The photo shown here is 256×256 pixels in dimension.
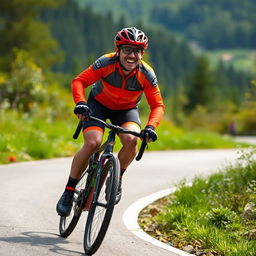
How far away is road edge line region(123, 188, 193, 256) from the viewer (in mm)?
6207

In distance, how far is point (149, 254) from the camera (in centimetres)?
582

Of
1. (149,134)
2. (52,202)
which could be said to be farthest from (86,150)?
(52,202)

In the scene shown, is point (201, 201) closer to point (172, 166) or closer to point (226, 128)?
point (172, 166)

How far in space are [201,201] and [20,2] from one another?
41151 millimetres

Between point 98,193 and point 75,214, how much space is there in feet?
2.27

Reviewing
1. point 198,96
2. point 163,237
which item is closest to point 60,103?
point 163,237

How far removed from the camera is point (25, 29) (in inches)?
1905

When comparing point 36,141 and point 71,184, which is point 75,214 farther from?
point 36,141

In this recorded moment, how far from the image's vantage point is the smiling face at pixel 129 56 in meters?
6.21

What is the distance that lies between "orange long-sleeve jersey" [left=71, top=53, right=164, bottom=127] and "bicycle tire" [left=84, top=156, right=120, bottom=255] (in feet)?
2.88

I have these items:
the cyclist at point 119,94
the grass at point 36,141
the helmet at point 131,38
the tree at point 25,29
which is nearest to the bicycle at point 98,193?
the cyclist at point 119,94

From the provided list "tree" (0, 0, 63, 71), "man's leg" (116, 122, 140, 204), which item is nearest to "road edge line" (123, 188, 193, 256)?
"man's leg" (116, 122, 140, 204)

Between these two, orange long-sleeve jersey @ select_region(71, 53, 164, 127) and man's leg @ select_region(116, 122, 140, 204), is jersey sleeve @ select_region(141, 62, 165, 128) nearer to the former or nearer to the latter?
orange long-sleeve jersey @ select_region(71, 53, 164, 127)

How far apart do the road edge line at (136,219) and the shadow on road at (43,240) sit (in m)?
0.90
